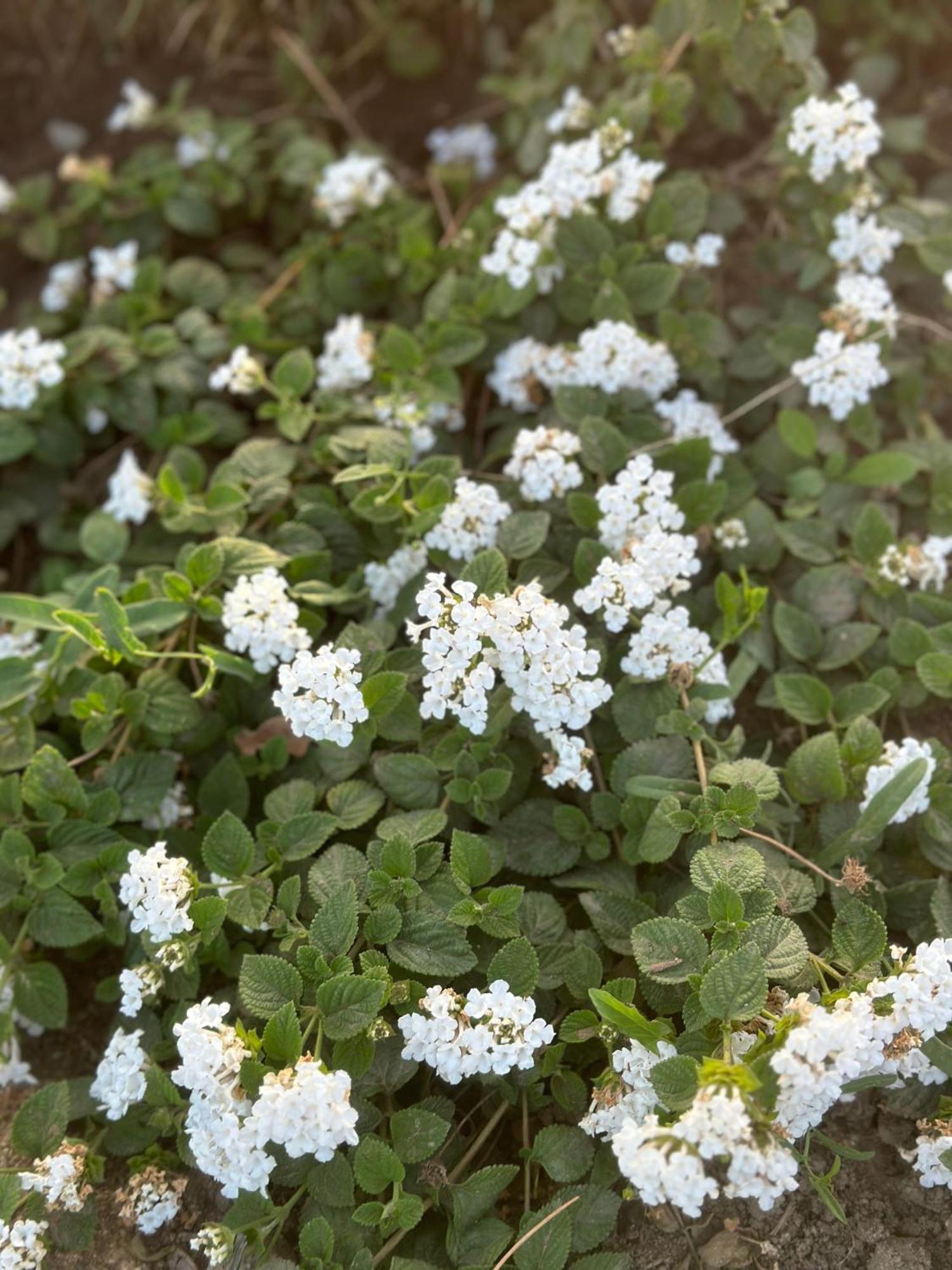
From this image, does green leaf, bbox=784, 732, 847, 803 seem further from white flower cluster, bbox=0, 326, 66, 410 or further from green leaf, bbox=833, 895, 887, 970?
white flower cluster, bbox=0, 326, 66, 410

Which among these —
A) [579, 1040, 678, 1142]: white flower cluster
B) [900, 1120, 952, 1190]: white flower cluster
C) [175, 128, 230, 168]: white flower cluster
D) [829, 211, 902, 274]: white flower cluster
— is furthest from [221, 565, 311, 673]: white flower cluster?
[175, 128, 230, 168]: white flower cluster

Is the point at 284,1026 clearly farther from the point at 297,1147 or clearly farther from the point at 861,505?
the point at 861,505

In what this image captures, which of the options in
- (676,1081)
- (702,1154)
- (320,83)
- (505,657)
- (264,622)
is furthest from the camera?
(320,83)

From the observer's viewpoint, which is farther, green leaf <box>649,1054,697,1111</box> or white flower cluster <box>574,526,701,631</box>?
white flower cluster <box>574,526,701,631</box>

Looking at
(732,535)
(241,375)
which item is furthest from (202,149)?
(732,535)

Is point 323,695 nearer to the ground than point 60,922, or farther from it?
farther from it

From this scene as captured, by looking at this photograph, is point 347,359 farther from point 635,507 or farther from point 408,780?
point 408,780
